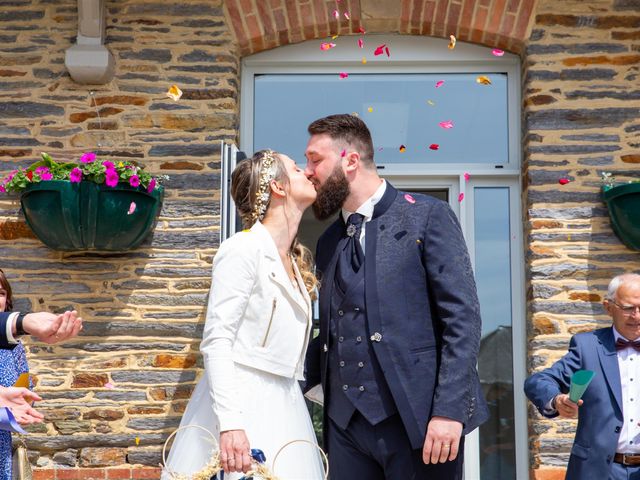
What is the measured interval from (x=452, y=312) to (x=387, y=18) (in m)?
2.78

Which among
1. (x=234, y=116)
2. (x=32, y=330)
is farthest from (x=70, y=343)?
(x=32, y=330)

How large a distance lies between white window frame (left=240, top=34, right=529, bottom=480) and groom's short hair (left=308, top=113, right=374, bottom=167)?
6.40 feet

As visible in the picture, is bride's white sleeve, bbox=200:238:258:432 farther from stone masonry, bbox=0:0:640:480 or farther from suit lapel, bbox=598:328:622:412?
stone masonry, bbox=0:0:640:480

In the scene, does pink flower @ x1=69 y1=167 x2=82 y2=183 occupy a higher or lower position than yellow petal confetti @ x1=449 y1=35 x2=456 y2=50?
lower

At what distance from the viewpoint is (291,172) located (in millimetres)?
3727

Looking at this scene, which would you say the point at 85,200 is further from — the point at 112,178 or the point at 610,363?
the point at 610,363

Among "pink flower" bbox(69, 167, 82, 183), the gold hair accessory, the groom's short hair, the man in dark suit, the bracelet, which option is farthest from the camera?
"pink flower" bbox(69, 167, 82, 183)

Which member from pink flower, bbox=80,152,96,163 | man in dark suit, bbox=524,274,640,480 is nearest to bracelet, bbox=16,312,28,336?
man in dark suit, bbox=524,274,640,480

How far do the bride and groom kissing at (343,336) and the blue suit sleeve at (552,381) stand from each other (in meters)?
0.66

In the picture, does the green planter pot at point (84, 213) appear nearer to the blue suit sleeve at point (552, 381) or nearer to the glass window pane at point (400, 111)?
the glass window pane at point (400, 111)

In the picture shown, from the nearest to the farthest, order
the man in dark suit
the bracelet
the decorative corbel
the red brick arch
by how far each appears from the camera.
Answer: the bracelet
the man in dark suit
the decorative corbel
the red brick arch

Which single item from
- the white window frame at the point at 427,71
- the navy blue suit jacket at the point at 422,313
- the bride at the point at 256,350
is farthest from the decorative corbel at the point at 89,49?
the navy blue suit jacket at the point at 422,313

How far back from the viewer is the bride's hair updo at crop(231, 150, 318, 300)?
3.67 metres

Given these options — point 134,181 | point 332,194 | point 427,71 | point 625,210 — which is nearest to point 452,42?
point 427,71
